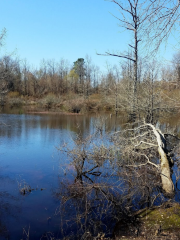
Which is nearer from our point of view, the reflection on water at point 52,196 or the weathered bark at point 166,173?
the reflection on water at point 52,196

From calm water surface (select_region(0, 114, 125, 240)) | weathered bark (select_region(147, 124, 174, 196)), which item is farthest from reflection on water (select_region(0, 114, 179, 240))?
weathered bark (select_region(147, 124, 174, 196))

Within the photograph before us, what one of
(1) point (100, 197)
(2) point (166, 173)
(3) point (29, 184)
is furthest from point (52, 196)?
(2) point (166, 173)

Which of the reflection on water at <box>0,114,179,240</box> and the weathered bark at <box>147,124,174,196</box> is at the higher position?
the weathered bark at <box>147,124,174,196</box>

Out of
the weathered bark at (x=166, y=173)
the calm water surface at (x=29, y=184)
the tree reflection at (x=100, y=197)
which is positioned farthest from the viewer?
the weathered bark at (x=166, y=173)

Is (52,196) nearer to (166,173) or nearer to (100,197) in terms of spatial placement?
(100,197)

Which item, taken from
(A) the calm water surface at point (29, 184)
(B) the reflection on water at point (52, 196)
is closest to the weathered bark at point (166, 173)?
(B) the reflection on water at point (52, 196)

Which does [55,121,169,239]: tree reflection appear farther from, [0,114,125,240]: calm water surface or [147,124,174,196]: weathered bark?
[0,114,125,240]: calm water surface

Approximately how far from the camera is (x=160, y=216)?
5156mm

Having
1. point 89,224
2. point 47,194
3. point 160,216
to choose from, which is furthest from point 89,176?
point 160,216

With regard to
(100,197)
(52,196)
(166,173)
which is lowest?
(52,196)

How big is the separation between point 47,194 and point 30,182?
1121 mm

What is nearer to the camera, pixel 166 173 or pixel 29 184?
pixel 166 173

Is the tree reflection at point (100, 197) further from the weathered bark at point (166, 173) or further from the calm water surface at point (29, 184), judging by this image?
the calm water surface at point (29, 184)

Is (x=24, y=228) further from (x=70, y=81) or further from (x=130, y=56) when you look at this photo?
(x=70, y=81)
